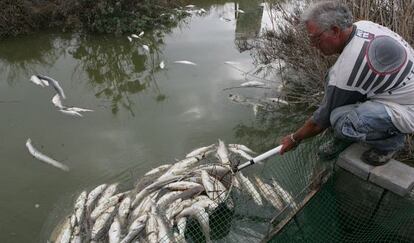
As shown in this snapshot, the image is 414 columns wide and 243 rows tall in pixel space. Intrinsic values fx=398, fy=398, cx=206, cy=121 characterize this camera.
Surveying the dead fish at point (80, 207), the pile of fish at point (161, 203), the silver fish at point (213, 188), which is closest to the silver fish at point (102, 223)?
the pile of fish at point (161, 203)

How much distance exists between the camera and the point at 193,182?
5.15m

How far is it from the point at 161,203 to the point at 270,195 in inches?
53.8

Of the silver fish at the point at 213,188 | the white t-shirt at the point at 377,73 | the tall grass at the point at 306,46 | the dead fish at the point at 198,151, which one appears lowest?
the dead fish at the point at 198,151

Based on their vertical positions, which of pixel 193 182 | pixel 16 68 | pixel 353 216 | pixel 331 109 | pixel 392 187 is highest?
pixel 331 109

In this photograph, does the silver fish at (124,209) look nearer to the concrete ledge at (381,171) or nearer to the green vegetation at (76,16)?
the concrete ledge at (381,171)

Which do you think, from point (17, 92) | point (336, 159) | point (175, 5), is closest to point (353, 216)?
point (336, 159)

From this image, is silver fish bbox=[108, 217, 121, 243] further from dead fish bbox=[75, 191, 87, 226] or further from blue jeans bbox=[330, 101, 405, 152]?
blue jeans bbox=[330, 101, 405, 152]

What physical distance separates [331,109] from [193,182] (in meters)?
2.28

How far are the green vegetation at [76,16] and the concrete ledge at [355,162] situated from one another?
366 inches

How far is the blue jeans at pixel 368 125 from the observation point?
10.7 feet

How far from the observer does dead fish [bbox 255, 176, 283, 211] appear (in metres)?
4.93

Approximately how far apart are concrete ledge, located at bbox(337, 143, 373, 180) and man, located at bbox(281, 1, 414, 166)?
21cm

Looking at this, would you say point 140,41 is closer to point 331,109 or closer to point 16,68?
point 16,68

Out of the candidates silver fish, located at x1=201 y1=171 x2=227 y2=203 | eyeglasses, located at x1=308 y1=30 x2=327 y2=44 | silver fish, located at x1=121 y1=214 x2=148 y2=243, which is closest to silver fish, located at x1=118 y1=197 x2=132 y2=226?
silver fish, located at x1=121 y1=214 x2=148 y2=243
